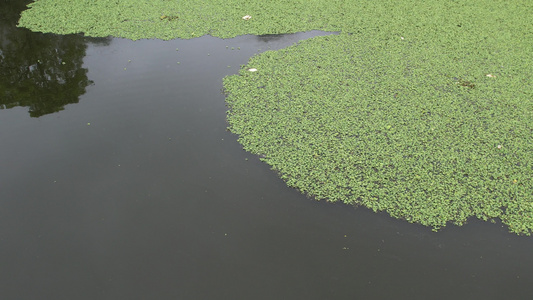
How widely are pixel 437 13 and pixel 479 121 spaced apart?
101 inches

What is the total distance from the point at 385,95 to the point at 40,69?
3.77 m

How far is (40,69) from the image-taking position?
4539mm

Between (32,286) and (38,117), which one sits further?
(38,117)

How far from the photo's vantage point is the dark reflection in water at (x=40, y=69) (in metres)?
4.08

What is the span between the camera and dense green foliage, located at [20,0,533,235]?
9.59 feet

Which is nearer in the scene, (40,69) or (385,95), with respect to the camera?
(385,95)

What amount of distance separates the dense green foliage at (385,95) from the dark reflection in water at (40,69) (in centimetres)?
33

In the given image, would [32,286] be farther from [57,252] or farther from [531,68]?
[531,68]

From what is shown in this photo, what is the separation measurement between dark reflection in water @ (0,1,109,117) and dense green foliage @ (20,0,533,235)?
33cm

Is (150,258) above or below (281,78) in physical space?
below

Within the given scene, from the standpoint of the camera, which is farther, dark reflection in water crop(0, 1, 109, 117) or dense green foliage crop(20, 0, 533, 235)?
dark reflection in water crop(0, 1, 109, 117)

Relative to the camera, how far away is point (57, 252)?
8.45 ft

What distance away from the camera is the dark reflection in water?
4.08 metres

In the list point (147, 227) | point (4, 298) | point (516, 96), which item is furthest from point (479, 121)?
point (4, 298)
